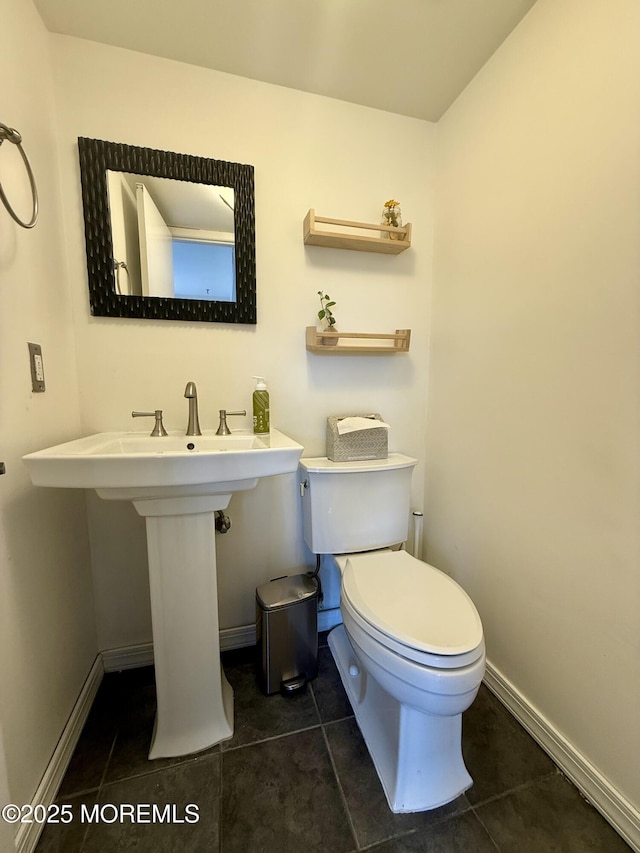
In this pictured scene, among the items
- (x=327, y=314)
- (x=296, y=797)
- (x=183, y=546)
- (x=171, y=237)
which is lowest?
(x=296, y=797)

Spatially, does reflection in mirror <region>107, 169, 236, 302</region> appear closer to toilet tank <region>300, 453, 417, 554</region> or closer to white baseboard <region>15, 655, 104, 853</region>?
toilet tank <region>300, 453, 417, 554</region>

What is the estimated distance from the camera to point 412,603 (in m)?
0.96

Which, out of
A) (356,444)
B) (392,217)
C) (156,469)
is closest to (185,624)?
(156,469)

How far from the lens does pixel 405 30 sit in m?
1.07

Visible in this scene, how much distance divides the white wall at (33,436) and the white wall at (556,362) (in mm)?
1374

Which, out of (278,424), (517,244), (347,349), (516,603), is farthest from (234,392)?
(516,603)

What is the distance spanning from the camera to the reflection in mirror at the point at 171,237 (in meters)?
1.15

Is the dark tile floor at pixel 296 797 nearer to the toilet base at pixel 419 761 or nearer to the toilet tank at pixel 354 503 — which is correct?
the toilet base at pixel 419 761

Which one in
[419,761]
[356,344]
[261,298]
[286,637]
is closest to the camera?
[419,761]

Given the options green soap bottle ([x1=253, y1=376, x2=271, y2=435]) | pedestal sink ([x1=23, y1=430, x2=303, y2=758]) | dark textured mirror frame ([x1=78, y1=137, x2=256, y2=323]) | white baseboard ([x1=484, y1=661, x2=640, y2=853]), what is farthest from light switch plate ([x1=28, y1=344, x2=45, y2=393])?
white baseboard ([x1=484, y1=661, x2=640, y2=853])

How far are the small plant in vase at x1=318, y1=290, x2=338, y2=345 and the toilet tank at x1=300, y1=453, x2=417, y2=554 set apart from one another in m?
0.48

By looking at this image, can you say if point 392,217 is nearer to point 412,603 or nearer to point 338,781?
point 412,603

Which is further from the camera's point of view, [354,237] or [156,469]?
[354,237]

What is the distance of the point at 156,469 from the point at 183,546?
0.29 m
